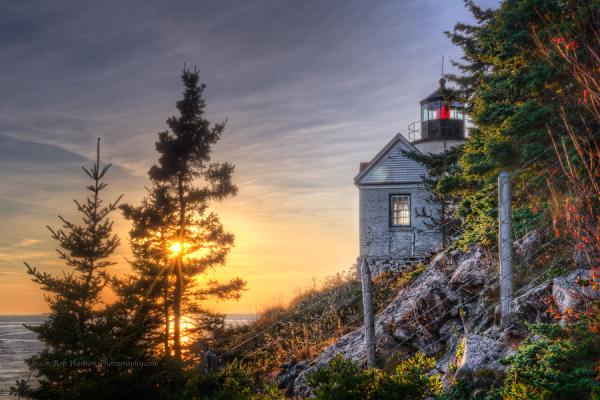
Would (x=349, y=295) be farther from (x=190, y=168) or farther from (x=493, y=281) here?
(x=493, y=281)

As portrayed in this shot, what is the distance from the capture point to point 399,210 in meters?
23.8

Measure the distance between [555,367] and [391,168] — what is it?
1939 cm

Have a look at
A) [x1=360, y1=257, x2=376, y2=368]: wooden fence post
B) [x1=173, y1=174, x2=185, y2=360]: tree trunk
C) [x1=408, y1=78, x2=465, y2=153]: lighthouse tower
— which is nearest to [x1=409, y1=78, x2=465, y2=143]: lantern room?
[x1=408, y1=78, x2=465, y2=153]: lighthouse tower

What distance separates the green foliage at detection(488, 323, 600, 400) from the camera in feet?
15.3

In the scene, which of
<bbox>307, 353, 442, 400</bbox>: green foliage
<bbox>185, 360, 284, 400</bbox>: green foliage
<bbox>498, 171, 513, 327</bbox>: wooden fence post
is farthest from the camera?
<bbox>185, 360, 284, 400</bbox>: green foliage

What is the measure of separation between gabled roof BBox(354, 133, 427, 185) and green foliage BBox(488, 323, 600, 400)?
1838cm

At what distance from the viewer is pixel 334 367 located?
608 centimetres

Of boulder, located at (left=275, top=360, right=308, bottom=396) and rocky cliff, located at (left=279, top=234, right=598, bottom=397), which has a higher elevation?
rocky cliff, located at (left=279, top=234, right=598, bottom=397)

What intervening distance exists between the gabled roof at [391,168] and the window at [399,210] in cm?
84

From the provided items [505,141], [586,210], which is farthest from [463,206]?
[586,210]

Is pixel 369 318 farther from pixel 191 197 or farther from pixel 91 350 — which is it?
pixel 191 197

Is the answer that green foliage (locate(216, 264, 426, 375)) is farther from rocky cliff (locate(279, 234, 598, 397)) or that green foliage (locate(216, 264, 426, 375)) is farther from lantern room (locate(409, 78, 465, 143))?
lantern room (locate(409, 78, 465, 143))

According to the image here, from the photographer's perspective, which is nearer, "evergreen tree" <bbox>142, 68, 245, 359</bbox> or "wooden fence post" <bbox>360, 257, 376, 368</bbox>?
"wooden fence post" <bbox>360, 257, 376, 368</bbox>

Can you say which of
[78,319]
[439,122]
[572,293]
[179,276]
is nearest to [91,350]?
[78,319]
